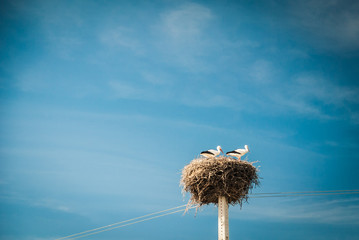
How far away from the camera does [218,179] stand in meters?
12.9

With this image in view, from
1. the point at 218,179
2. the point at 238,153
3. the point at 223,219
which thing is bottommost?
the point at 223,219

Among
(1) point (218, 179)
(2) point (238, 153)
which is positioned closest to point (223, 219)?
(1) point (218, 179)

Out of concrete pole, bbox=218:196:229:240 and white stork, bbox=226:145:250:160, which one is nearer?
concrete pole, bbox=218:196:229:240

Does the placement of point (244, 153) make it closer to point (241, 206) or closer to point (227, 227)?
point (241, 206)

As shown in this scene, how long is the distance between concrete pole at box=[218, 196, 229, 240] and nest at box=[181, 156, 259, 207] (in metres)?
0.23

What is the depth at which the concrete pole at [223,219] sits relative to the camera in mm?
12784

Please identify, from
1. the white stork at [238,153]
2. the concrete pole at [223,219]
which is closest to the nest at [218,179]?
the concrete pole at [223,219]

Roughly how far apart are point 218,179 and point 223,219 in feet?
4.61

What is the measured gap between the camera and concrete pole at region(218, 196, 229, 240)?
12.8m

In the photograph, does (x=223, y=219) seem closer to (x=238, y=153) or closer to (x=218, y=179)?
(x=218, y=179)

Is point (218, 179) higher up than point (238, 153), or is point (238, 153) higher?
point (238, 153)

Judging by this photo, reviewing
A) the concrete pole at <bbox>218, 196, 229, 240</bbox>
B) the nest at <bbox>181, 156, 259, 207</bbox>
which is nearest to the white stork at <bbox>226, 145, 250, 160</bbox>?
the nest at <bbox>181, 156, 259, 207</bbox>

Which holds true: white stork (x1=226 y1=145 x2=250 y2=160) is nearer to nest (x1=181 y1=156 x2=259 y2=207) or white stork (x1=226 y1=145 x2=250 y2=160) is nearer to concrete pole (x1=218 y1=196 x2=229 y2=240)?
nest (x1=181 y1=156 x2=259 y2=207)

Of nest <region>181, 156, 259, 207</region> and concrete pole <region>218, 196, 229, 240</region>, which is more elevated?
nest <region>181, 156, 259, 207</region>
